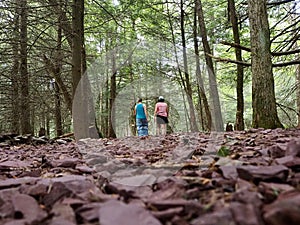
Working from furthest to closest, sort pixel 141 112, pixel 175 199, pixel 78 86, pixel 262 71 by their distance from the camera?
pixel 141 112, pixel 78 86, pixel 262 71, pixel 175 199

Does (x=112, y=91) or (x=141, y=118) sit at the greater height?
(x=112, y=91)

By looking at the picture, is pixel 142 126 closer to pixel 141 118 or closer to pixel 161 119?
pixel 141 118

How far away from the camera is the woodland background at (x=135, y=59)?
16.7 ft

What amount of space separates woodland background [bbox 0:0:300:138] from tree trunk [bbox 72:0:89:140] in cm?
2

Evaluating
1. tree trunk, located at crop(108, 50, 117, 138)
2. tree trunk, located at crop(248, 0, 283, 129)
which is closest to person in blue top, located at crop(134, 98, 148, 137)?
tree trunk, located at crop(108, 50, 117, 138)

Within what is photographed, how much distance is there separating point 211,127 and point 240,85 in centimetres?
322

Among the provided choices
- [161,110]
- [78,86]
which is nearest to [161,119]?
[161,110]

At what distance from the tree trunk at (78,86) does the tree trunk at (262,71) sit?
362 cm

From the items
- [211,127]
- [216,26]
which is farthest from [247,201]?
[216,26]

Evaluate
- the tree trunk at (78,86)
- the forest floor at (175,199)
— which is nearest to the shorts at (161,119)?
the tree trunk at (78,86)

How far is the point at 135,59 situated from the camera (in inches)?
638

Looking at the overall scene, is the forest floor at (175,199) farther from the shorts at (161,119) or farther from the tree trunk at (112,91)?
the tree trunk at (112,91)

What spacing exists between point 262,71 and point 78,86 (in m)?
3.86

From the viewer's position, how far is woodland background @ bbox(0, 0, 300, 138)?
16.7 feet
